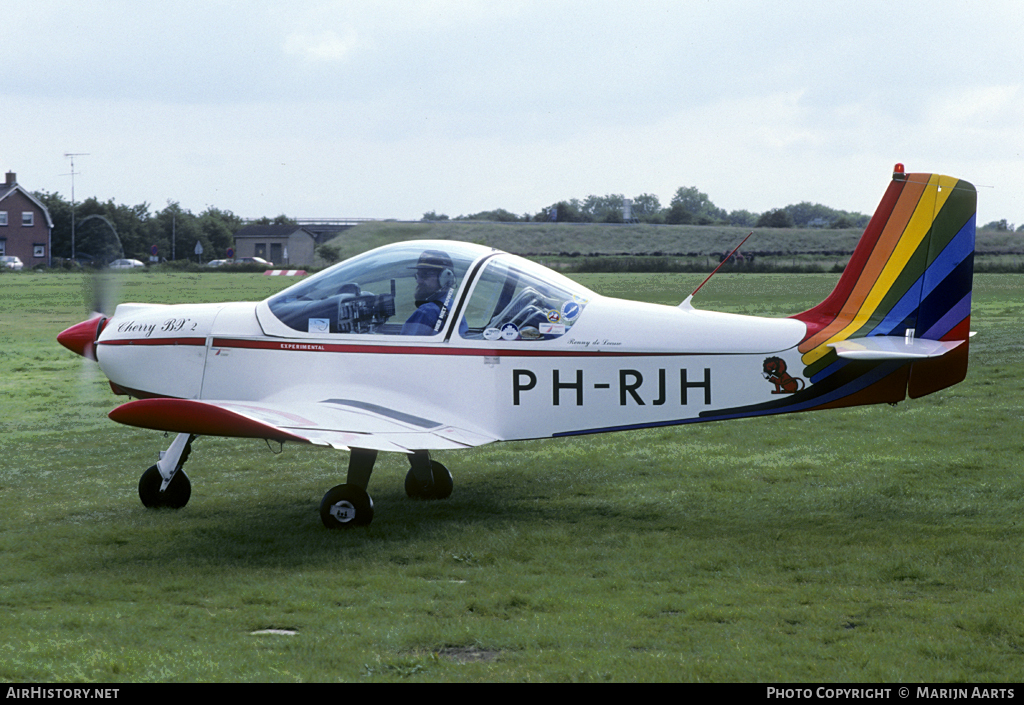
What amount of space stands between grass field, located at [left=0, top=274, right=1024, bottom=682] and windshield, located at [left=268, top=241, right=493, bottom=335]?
5.27 feet

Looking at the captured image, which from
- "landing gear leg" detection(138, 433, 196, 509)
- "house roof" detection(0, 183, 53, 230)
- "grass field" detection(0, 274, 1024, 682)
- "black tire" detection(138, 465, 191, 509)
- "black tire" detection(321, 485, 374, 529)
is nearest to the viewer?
"grass field" detection(0, 274, 1024, 682)

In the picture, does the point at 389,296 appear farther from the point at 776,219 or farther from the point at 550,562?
the point at 776,219

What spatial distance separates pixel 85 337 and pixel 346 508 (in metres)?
3.29

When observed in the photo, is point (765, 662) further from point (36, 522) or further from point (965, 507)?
point (36, 522)

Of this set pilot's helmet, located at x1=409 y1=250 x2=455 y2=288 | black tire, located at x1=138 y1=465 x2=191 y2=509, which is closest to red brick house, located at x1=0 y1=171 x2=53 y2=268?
black tire, located at x1=138 y1=465 x2=191 y2=509

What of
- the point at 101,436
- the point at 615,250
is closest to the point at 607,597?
the point at 101,436

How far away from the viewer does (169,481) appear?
8414mm

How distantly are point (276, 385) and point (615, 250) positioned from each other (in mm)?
55797

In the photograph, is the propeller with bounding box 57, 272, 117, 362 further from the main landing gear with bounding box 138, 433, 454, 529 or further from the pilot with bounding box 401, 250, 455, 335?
the pilot with bounding box 401, 250, 455, 335

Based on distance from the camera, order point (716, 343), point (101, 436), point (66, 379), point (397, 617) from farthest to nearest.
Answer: point (66, 379) → point (101, 436) → point (716, 343) → point (397, 617)

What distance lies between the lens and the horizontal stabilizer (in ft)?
24.3

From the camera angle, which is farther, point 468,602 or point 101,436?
point 101,436

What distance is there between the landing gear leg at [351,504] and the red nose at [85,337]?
2975 millimetres
